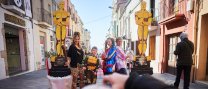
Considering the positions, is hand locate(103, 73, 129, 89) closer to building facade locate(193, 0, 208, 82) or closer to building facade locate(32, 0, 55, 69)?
building facade locate(193, 0, 208, 82)

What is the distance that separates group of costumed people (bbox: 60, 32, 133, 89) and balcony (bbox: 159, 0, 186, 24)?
139 inches

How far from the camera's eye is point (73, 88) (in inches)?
194

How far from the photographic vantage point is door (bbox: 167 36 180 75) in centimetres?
827

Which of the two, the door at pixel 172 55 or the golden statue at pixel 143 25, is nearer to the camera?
the golden statue at pixel 143 25

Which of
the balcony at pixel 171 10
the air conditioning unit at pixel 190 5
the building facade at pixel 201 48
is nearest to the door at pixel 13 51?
the balcony at pixel 171 10

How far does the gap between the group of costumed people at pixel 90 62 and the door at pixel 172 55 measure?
4.03m

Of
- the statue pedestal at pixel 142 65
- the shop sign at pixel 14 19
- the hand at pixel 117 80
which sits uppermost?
the shop sign at pixel 14 19

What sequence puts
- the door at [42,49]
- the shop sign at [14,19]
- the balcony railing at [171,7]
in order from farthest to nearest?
the door at [42,49] < the shop sign at [14,19] < the balcony railing at [171,7]

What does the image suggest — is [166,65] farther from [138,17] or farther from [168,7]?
[138,17]

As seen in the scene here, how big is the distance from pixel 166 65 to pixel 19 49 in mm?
8633

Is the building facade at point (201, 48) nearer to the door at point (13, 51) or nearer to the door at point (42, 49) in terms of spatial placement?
the door at point (13, 51)

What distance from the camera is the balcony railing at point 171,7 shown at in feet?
25.2

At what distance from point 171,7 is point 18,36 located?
8.94 meters

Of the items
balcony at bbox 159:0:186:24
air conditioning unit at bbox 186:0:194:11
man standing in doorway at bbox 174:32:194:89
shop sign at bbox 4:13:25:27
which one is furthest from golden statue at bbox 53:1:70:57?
shop sign at bbox 4:13:25:27
